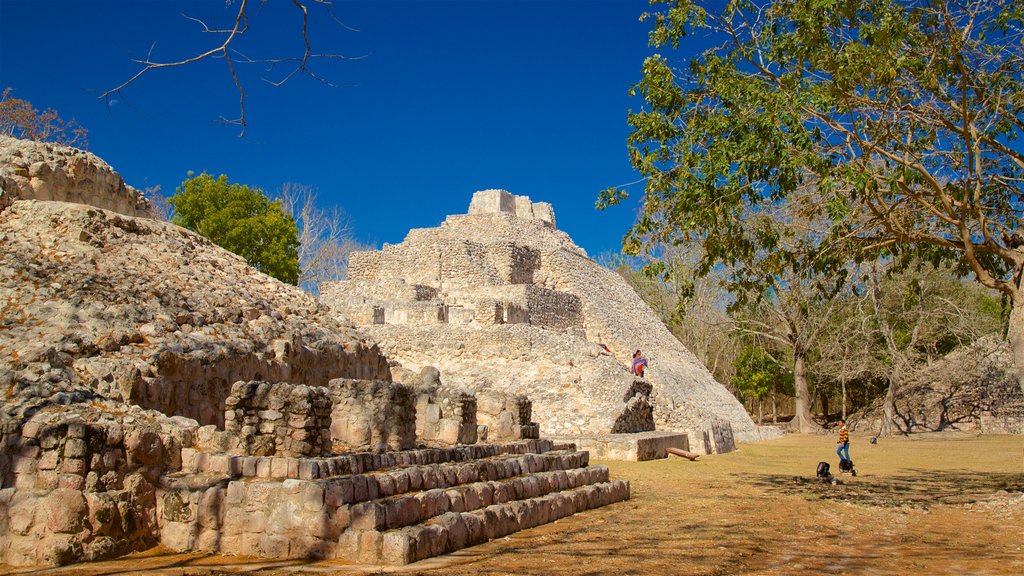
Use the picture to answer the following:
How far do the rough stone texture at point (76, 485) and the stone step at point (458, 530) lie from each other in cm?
146

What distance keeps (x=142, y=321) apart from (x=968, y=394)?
1004 inches

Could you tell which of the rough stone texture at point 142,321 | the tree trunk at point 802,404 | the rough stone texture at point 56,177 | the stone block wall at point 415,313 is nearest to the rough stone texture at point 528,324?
the stone block wall at point 415,313

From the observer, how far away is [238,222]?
25.0 meters

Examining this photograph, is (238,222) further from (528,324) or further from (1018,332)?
(1018,332)

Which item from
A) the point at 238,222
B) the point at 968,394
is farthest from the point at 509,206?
the point at 968,394

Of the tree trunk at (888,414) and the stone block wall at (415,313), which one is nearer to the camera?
the stone block wall at (415,313)

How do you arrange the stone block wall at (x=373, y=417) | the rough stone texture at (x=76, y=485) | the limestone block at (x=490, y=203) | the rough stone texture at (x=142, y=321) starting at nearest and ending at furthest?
the rough stone texture at (x=76, y=485)
the rough stone texture at (x=142, y=321)
the stone block wall at (x=373, y=417)
the limestone block at (x=490, y=203)

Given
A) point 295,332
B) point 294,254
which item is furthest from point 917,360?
point 295,332

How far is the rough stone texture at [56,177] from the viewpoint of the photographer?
1045cm

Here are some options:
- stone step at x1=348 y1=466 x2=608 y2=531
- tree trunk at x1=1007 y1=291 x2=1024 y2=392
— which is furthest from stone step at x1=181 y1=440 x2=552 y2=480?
tree trunk at x1=1007 y1=291 x2=1024 y2=392

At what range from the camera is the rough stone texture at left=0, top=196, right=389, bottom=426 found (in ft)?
23.8

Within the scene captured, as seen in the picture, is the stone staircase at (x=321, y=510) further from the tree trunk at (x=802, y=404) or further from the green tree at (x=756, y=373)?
the green tree at (x=756, y=373)

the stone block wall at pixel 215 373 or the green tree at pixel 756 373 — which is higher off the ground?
the green tree at pixel 756 373

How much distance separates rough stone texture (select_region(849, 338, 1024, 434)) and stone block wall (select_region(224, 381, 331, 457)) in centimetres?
2372
